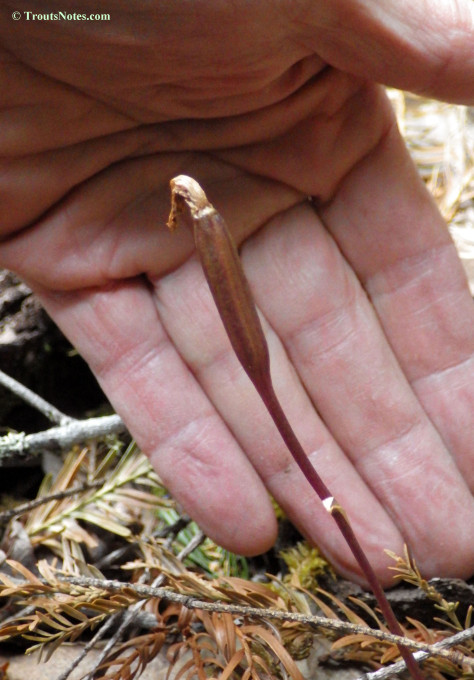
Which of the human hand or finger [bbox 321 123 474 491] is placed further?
finger [bbox 321 123 474 491]

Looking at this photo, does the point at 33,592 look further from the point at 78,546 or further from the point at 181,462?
the point at 181,462

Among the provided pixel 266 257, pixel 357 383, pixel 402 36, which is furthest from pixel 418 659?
pixel 402 36

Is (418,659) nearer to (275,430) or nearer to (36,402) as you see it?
(275,430)

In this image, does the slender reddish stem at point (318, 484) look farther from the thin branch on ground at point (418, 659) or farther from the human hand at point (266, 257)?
the human hand at point (266, 257)

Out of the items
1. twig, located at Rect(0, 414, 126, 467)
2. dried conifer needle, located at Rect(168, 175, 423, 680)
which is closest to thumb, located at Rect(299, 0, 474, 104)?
dried conifer needle, located at Rect(168, 175, 423, 680)

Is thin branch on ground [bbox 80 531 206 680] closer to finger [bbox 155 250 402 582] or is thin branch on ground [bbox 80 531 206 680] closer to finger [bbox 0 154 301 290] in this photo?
finger [bbox 155 250 402 582]

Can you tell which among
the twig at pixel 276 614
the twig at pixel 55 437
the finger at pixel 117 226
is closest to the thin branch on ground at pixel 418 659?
the twig at pixel 276 614
